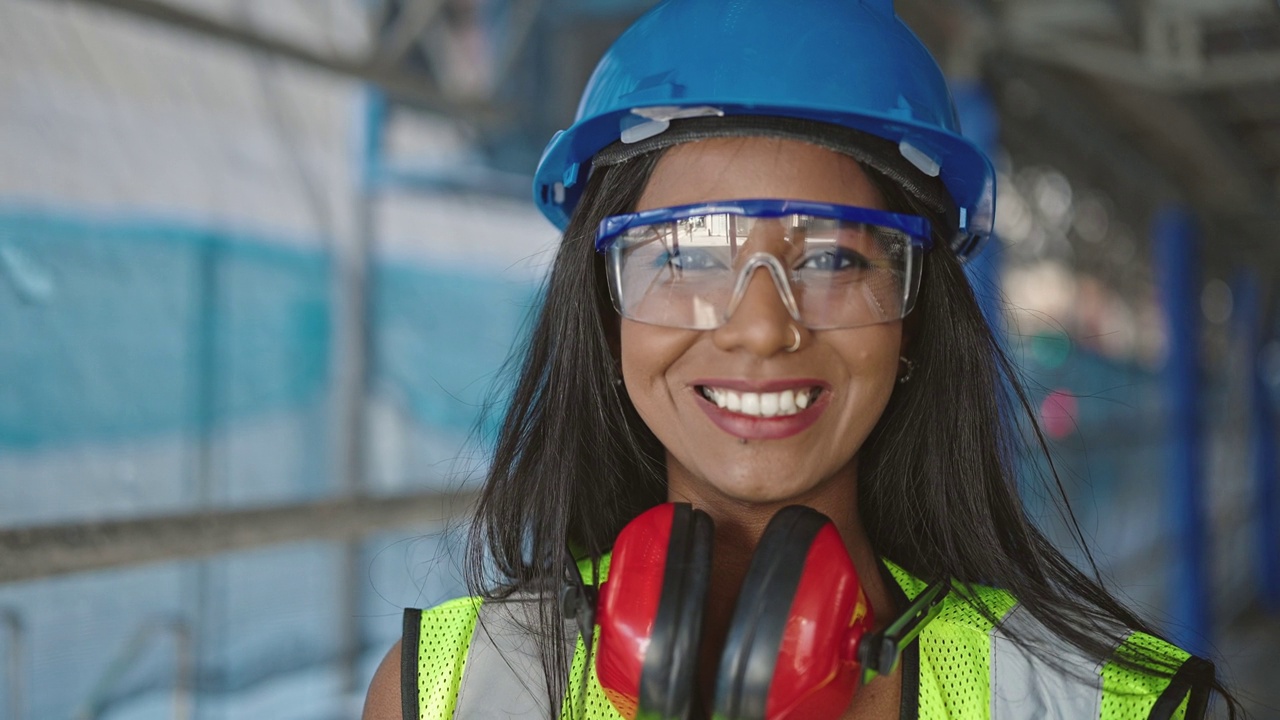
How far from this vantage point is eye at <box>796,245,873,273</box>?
4.52 feet

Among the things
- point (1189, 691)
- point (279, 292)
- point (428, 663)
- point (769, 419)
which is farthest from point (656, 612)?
point (279, 292)

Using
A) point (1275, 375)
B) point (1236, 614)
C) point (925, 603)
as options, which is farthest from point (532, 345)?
point (1275, 375)

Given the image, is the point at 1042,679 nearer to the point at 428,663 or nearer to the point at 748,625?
the point at 748,625

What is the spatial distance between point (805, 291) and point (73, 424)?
81.3 inches

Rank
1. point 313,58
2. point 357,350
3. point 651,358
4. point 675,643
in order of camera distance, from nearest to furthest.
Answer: point 675,643 < point 651,358 < point 313,58 < point 357,350

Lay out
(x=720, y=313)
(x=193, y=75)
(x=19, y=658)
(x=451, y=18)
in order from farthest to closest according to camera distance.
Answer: (x=451, y=18) → (x=193, y=75) → (x=19, y=658) → (x=720, y=313)

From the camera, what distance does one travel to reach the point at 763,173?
1.39 meters

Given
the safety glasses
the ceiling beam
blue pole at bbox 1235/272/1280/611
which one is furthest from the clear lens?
blue pole at bbox 1235/272/1280/611

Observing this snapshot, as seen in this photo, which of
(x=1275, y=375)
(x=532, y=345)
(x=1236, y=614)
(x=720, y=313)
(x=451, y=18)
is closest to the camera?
(x=720, y=313)

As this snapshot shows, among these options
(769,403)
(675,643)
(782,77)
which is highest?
(782,77)

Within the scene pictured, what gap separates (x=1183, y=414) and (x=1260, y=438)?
17.7 feet

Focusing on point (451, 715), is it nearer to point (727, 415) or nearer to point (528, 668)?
point (528, 668)

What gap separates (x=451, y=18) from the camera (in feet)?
14.9

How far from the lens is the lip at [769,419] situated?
136cm
